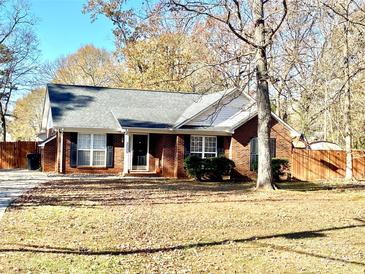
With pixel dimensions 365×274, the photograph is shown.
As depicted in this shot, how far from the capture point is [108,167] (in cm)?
2327

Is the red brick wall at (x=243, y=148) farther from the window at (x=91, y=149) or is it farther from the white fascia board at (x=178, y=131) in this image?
the window at (x=91, y=149)

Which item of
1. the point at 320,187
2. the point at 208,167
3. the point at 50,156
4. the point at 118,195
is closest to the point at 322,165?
the point at 320,187

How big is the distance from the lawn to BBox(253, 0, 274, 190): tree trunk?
67.5 inches

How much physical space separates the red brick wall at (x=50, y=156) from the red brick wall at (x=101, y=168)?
1.47 meters

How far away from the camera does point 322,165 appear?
973 inches

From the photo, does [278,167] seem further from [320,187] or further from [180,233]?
[180,233]

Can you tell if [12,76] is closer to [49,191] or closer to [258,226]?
[49,191]

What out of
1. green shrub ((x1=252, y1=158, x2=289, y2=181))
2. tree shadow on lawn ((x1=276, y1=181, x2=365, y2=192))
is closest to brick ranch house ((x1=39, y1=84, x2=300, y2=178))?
green shrub ((x1=252, y1=158, x2=289, y2=181))

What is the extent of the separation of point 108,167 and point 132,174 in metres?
1.51

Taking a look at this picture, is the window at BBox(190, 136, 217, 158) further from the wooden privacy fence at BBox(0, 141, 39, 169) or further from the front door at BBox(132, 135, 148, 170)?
the wooden privacy fence at BBox(0, 141, 39, 169)

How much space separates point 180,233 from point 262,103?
894 centimetres

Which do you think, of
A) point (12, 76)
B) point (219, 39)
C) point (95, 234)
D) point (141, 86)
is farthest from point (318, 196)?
point (12, 76)

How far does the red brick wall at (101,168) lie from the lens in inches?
882

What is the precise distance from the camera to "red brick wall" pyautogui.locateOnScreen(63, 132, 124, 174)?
22.4 metres
